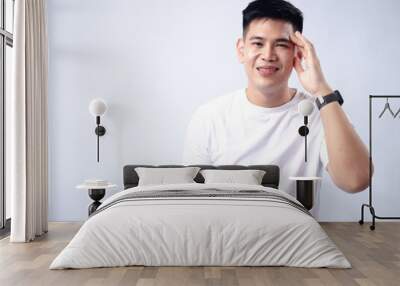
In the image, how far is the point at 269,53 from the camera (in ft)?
22.0

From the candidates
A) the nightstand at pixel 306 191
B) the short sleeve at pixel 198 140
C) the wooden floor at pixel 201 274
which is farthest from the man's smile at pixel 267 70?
the wooden floor at pixel 201 274

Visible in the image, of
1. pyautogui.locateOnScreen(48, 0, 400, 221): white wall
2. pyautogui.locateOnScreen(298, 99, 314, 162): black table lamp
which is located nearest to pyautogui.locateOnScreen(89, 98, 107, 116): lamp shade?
pyautogui.locateOnScreen(48, 0, 400, 221): white wall

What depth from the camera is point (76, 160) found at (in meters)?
6.98

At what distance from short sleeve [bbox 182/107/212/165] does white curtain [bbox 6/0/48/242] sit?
5.56 feet

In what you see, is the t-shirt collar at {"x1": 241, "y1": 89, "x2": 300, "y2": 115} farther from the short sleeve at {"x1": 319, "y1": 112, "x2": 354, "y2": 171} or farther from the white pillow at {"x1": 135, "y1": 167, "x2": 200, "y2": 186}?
the white pillow at {"x1": 135, "y1": 167, "x2": 200, "y2": 186}

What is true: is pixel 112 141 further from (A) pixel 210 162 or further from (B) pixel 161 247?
(B) pixel 161 247

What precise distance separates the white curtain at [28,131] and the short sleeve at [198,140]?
5.56 ft

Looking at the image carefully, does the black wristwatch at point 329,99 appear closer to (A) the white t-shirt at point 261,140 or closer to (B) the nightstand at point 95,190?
(A) the white t-shirt at point 261,140

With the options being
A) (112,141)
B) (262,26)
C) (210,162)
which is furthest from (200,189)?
(262,26)

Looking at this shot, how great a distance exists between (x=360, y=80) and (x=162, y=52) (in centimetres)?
241

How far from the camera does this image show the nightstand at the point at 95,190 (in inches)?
254

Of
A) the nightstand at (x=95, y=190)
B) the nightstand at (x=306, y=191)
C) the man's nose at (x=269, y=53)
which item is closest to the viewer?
the nightstand at (x=95, y=190)

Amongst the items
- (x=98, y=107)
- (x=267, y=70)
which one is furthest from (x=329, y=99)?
(x=98, y=107)

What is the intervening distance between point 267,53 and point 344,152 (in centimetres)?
146
